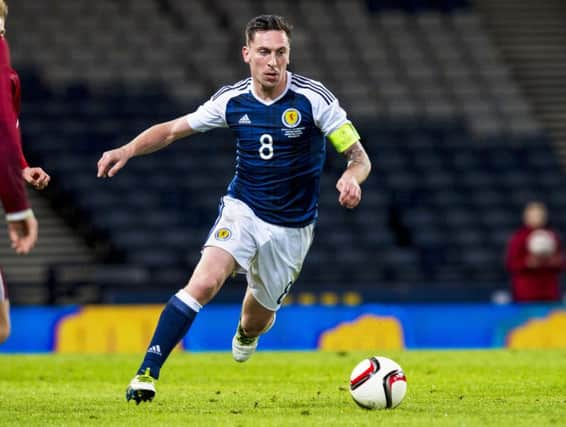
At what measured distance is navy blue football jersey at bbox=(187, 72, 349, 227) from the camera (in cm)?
805

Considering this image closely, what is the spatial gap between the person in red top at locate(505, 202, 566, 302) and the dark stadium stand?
1.14 metres

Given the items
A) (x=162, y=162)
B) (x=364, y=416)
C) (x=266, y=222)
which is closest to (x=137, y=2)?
(x=162, y=162)

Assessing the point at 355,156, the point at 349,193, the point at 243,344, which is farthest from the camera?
the point at 243,344

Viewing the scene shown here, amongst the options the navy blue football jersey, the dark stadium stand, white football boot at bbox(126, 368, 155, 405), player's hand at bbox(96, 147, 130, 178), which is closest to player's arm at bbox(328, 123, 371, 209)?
the navy blue football jersey

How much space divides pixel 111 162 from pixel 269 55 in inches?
45.2

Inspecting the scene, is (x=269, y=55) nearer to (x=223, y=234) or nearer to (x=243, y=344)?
(x=223, y=234)

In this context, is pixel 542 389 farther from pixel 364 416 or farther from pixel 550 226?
pixel 550 226

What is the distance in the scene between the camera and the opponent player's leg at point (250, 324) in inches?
344

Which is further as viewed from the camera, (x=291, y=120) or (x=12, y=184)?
(x=291, y=120)

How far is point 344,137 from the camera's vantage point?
7.86 metres

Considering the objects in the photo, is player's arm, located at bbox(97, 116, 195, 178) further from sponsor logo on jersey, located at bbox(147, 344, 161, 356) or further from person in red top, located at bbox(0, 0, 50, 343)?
person in red top, located at bbox(0, 0, 50, 343)

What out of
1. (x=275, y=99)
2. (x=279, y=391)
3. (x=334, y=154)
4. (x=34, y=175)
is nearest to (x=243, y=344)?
(x=279, y=391)

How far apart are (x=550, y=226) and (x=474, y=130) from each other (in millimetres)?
2922

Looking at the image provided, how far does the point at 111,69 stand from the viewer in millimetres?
21609
